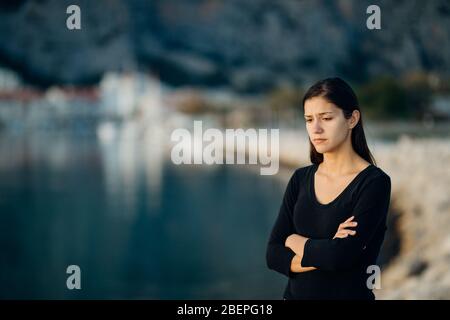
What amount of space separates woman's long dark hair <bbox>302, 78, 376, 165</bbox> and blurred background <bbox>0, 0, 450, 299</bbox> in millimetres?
1994

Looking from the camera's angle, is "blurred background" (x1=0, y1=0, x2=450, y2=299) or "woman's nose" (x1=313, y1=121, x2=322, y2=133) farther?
"blurred background" (x1=0, y1=0, x2=450, y2=299)

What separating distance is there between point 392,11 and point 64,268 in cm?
297

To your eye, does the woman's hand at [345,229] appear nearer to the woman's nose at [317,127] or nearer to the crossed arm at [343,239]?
the crossed arm at [343,239]

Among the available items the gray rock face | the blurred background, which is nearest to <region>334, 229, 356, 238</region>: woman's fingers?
the blurred background

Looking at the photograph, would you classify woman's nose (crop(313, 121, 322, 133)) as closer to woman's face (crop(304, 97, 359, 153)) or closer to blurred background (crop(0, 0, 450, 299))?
woman's face (crop(304, 97, 359, 153))

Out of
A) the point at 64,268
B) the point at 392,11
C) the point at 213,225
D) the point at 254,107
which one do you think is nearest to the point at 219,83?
the point at 254,107

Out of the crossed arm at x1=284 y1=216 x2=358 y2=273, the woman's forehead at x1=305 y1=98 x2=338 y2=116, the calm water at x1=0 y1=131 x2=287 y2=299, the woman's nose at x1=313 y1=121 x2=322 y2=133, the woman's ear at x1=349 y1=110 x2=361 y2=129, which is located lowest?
the calm water at x1=0 y1=131 x2=287 y2=299

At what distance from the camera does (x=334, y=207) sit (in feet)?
3.03

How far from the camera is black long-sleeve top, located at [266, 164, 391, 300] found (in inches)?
35.9

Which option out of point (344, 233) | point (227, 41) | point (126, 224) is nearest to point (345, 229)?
point (344, 233)

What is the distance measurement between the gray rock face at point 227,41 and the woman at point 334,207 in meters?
2.14

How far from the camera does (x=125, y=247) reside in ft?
18.3

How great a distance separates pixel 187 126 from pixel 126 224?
148cm

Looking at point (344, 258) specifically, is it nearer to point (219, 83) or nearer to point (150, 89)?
point (150, 89)
